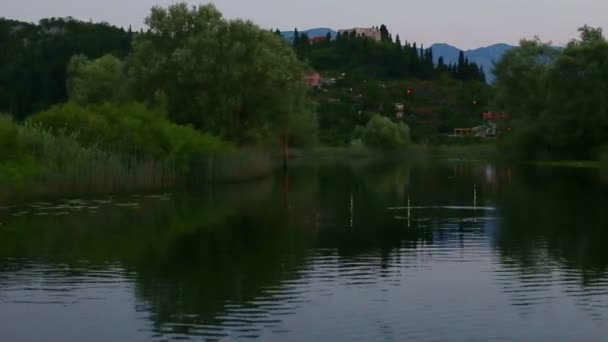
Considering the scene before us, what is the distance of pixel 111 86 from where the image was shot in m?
83.7

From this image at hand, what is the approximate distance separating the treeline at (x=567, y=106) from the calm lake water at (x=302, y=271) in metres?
50.5

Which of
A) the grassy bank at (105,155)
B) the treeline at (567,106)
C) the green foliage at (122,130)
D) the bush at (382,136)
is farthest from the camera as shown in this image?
the bush at (382,136)

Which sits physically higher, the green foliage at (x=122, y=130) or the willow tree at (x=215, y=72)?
the willow tree at (x=215, y=72)

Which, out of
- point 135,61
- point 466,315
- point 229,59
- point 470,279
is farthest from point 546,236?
point 135,61

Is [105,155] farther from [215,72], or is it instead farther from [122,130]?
[215,72]

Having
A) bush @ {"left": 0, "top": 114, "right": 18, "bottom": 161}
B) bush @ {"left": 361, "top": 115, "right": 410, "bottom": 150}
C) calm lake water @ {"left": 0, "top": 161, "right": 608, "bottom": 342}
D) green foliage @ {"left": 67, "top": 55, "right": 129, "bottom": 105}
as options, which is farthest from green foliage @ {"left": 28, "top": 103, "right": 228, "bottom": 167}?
bush @ {"left": 361, "top": 115, "right": 410, "bottom": 150}

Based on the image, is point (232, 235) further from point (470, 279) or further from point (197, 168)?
point (197, 168)

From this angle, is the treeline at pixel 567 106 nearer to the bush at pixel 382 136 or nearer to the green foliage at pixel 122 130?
the bush at pixel 382 136

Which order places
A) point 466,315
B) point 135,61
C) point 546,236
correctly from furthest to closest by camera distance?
1. point 135,61
2. point 546,236
3. point 466,315

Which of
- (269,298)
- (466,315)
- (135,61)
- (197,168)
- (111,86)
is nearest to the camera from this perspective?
(466,315)

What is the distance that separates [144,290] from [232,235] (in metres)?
10.1

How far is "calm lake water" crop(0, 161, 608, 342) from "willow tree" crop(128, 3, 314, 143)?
79.1ft

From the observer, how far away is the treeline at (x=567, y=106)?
8962 centimetres

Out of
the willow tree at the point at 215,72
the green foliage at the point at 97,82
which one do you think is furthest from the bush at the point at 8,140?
the green foliage at the point at 97,82
